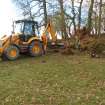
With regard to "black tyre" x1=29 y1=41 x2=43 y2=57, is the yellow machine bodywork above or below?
above

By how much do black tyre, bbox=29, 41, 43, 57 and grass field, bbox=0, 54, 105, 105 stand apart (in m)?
4.66

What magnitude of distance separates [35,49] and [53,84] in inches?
397

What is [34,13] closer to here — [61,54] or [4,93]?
[61,54]

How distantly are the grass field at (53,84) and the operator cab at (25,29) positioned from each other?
501cm

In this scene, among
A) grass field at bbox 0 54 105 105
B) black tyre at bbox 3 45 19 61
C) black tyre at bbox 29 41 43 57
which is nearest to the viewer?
grass field at bbox 0 54 105 105

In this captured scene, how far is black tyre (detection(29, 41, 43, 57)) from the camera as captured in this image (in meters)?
21.6

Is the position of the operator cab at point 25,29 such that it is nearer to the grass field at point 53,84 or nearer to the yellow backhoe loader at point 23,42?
the yellow backhoe loader at point 23,42

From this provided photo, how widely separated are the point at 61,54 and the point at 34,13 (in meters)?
13.3

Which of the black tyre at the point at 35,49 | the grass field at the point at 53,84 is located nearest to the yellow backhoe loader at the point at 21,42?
the black tyre at the point at 35,49

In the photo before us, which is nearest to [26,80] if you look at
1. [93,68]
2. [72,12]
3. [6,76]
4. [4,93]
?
[6,76]

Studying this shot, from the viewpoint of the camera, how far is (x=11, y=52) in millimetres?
20156

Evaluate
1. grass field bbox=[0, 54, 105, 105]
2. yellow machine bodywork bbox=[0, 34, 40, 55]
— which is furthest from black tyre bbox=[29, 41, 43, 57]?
grass field bbox=[0, 54, 105, 105]

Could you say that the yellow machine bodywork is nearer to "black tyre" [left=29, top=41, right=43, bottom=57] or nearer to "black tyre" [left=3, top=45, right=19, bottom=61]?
"black tyre" [left=3, top=45, right=19, bottom=61]

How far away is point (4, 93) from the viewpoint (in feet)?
34.9
